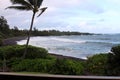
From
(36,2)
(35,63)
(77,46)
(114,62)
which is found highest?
(36,2)

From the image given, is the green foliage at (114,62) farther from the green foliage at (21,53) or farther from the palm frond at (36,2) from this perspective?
the palm frond at (36,2)

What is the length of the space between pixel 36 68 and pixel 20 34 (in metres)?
50.6

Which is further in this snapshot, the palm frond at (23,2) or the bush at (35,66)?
the palm frond at (23,2)

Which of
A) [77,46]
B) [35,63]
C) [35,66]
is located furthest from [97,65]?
[77,46]

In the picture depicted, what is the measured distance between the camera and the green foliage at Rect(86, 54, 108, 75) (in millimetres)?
13812

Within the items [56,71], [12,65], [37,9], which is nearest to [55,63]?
[56,71]

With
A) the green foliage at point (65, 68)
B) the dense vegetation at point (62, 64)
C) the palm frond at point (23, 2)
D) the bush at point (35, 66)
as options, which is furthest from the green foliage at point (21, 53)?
the green foliage at point (65, 68)

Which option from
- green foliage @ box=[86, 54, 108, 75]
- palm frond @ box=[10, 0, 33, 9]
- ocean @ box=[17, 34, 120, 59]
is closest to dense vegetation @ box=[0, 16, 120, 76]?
green foliage @ box=[86, 54, 108, 75]

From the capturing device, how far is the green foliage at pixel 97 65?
45.3 ft

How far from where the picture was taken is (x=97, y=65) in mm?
14406

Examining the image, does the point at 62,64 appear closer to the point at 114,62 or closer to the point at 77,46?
the point at 114,62

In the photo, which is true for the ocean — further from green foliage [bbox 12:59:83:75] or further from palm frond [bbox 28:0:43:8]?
green foliage [bbox 12:59:83:75]

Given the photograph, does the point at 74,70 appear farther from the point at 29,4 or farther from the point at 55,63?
the point at 29,4

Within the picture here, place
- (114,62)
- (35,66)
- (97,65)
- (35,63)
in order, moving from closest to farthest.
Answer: (114,62), (97,65), (35,66), (35,63)
